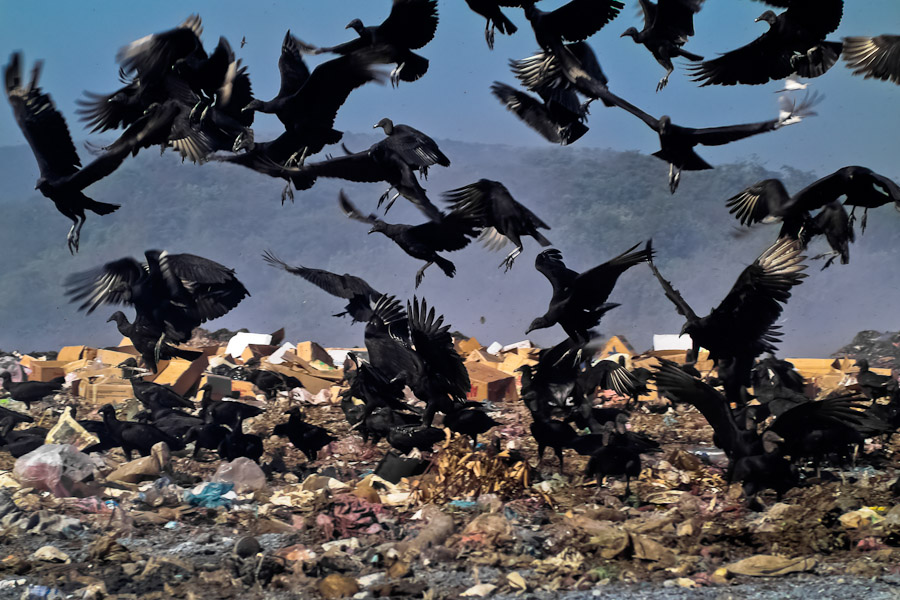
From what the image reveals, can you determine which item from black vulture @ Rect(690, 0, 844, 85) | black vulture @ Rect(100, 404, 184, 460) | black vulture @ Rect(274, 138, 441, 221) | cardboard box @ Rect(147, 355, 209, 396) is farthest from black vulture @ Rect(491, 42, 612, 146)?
cardboard box @ Rect(147, 355, 209, 396)

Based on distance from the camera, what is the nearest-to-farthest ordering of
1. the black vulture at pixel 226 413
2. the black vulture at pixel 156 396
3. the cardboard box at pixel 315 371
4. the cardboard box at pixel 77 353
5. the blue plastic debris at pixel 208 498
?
the blue plastic debris at pixel 208 498
the black vulture at pixel 226 413
the black vulture at pixel 156 396
the cardboard box at pixel 315 371
the cardboard box at pixel 77 353

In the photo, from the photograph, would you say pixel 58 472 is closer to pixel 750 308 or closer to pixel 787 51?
pixel 750 308

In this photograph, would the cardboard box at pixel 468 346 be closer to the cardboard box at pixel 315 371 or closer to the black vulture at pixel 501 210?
the cardboard box at pixel 315 371

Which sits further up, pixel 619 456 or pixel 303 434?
pixel 303 434

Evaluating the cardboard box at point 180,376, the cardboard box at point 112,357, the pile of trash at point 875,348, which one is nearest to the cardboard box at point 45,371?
the cardboard box at point 112,357

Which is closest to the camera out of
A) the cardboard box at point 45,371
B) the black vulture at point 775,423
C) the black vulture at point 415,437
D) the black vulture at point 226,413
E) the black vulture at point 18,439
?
the black vulture at point 775,423

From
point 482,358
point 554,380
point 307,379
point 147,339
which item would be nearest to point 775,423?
point 554,380
